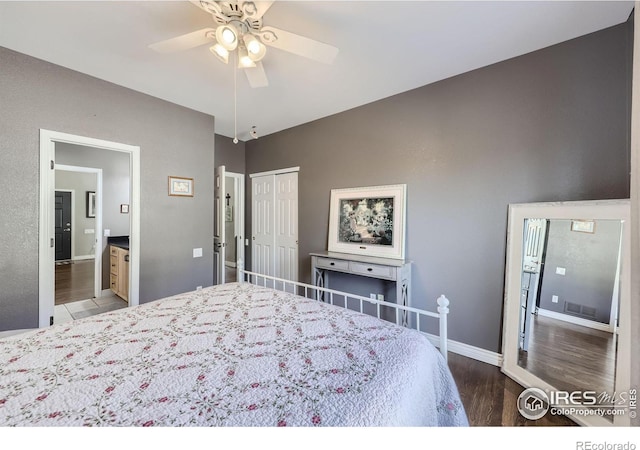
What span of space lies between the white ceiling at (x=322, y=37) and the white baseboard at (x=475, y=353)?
2571 mm

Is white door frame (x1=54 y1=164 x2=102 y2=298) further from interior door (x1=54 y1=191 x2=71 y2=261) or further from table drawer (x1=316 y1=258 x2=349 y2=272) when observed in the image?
table drawer (x1=316 y1=258 x2=349 y2=272)

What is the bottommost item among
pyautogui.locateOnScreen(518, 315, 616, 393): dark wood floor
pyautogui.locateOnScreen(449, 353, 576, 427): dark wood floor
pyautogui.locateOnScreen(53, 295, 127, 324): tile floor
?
pyautogui.locateOnScreen(449, 353, 576, 427): dark wood floor

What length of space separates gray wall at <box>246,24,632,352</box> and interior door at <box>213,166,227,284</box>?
60.5 inches

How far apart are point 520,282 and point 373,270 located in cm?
122

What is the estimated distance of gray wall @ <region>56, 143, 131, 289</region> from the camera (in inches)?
155

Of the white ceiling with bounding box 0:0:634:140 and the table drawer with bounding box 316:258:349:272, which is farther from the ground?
the white ceiling with bounding box 0:0:634:140

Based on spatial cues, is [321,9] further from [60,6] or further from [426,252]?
[426,252]

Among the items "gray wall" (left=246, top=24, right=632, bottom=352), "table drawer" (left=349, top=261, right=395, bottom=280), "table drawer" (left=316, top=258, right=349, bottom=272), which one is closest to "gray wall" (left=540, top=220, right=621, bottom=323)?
"gray wall" (left=246, top=24, right=632, bottom=352)

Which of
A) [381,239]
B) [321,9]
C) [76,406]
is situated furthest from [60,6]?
[381,239]

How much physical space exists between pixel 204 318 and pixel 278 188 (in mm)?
2743

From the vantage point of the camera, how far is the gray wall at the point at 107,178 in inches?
155

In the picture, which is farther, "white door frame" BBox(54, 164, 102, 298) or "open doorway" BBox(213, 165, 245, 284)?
"white door frame" BBox(54, 164, 102, 298)

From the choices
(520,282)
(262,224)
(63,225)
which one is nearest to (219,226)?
(262,224)

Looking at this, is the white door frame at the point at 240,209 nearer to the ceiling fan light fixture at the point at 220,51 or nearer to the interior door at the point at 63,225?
the ceiling fan light fixture at the point at 220,51
